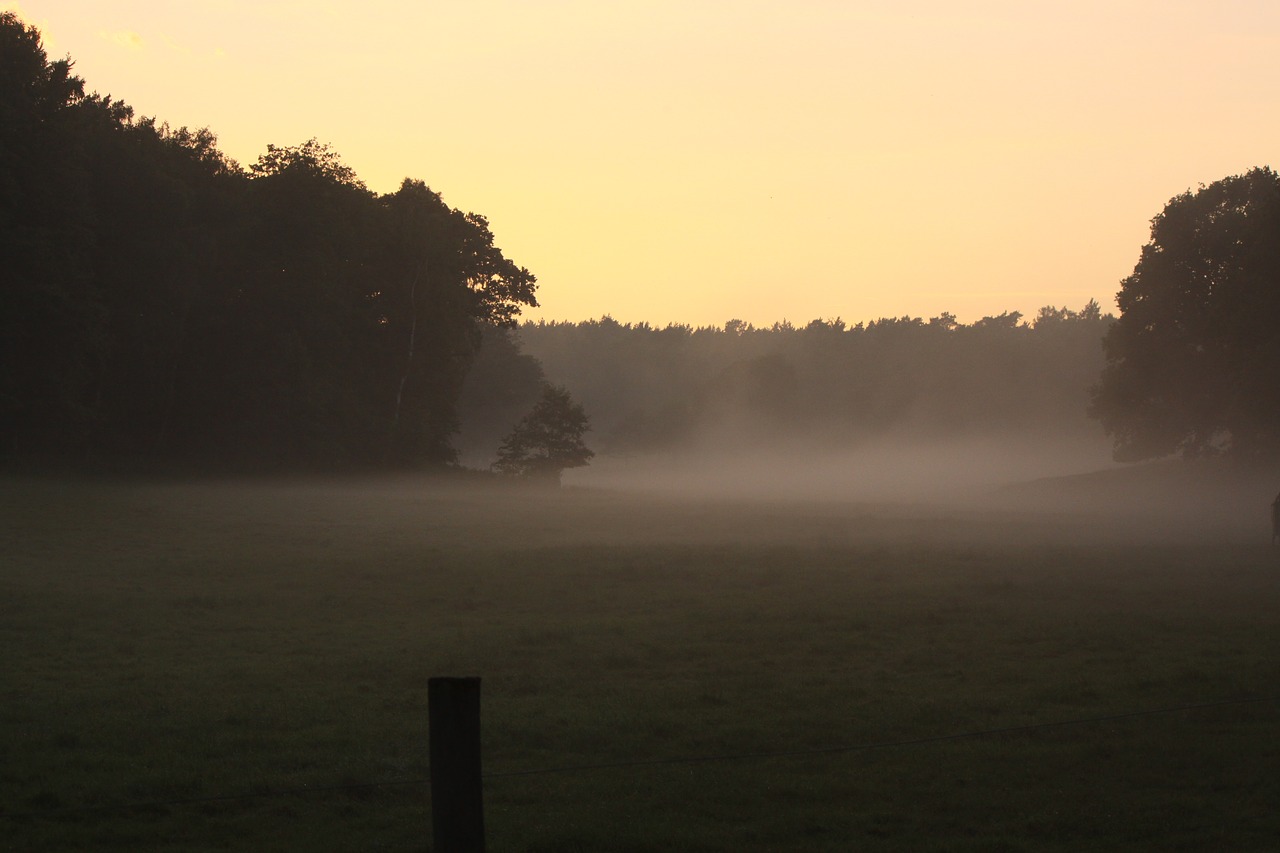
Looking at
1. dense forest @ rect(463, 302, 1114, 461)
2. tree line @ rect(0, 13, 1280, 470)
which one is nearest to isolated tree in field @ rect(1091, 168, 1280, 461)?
tree line @ rect(0, 13, 1280, 470)

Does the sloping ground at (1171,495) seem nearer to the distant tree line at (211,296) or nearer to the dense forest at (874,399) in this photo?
the distant tree line at (211,296)

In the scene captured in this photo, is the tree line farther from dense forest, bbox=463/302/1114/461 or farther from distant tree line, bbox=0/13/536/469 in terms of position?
dense forest, bbox=463/302/1114/461

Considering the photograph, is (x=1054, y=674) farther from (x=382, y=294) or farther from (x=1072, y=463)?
(x=1072, y=463)

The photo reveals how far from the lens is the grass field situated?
8969 millimetres

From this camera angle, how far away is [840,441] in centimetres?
13262

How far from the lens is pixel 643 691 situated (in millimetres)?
13469

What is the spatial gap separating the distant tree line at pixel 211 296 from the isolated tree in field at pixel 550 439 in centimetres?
520

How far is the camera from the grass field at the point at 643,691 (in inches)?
353

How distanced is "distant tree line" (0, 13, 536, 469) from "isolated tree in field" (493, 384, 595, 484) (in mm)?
5204

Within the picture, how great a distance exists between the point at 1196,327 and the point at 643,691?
49182mm

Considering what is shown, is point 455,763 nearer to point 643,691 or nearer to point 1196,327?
point 643,691

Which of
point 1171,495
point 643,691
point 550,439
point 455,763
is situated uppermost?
point 550,439

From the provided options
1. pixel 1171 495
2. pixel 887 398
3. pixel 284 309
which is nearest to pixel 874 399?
pixel 887 398

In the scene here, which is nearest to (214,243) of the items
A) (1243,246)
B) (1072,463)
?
(1243,246)
